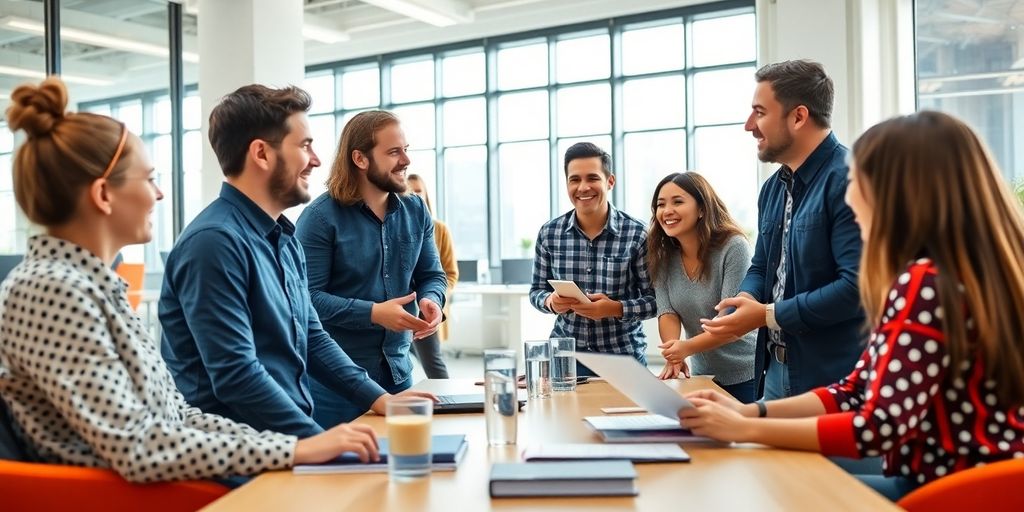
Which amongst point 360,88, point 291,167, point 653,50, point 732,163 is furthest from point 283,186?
point 360,88

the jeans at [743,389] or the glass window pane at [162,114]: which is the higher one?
the glass window pane at [162,114]

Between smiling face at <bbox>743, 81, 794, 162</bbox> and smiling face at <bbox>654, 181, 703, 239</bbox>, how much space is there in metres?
0.45

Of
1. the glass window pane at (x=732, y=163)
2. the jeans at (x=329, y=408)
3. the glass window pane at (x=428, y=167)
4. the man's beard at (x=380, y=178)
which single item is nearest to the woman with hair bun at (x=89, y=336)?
the jeans at (x=329, y=408)

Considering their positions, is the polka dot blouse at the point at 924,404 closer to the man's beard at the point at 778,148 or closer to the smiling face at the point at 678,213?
the man's beard at the point at 778,148

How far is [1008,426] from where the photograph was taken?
1399mm

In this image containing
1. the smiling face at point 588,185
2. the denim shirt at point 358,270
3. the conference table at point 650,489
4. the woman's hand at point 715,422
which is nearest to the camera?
the conference table at point 650,489

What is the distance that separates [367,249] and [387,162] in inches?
11.8

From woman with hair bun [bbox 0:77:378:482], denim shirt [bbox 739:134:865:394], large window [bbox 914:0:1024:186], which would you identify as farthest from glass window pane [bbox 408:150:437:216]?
woman with hair bun [bbox 0:77:378:482]

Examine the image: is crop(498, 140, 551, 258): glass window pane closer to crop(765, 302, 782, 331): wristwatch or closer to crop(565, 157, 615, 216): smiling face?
crop(565, 157, 615, 216): smiling face

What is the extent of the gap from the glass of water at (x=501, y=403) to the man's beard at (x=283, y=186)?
2.53ft

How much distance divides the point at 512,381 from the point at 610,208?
67.2 inches

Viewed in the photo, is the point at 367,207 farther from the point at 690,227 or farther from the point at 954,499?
the point at 954,499

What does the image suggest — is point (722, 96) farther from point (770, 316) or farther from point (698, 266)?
point (770, 316)

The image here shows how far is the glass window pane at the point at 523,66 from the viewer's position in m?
9.94
